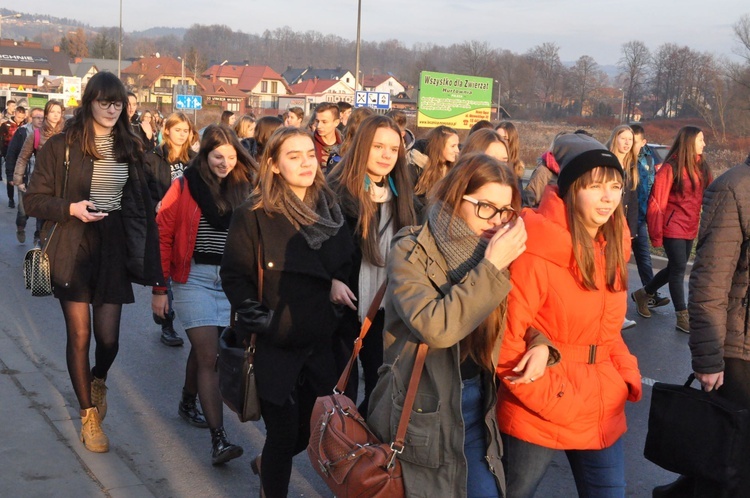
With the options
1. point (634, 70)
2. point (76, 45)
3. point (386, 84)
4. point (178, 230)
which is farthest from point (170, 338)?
point (76, 45)

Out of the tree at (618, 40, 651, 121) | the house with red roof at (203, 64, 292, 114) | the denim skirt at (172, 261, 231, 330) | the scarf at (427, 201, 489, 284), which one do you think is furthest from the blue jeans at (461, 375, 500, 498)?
the house with red roof at (203, 64, 292, 114)

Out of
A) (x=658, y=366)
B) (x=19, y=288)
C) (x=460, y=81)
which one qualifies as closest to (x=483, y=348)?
(x=658, y=366)

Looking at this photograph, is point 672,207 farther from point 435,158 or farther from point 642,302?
point 435,158

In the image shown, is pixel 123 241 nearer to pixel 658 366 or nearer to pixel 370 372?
pixel 370 372

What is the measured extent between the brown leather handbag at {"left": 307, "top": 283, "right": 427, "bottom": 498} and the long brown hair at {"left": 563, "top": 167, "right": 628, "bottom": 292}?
0.66 metres

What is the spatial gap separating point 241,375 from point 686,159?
5.80 meters

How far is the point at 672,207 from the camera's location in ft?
27.2

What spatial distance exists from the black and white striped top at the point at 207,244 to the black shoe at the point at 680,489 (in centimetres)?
270

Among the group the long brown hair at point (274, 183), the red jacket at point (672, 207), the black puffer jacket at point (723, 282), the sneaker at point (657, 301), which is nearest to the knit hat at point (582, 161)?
the black puffer jacket at point (723, 282)

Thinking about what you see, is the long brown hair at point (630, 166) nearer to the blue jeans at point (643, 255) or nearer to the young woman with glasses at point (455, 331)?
the blue jeans at point (643, 255)

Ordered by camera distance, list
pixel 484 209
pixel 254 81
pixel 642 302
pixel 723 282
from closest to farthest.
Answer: pixel 484 209 < pixel 723 282 < pixel 642 302 < pixel 254 81

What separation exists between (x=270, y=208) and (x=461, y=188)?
1134 millimetres

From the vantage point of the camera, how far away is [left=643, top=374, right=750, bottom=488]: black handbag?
3283 mm

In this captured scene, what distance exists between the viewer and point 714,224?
362cm
